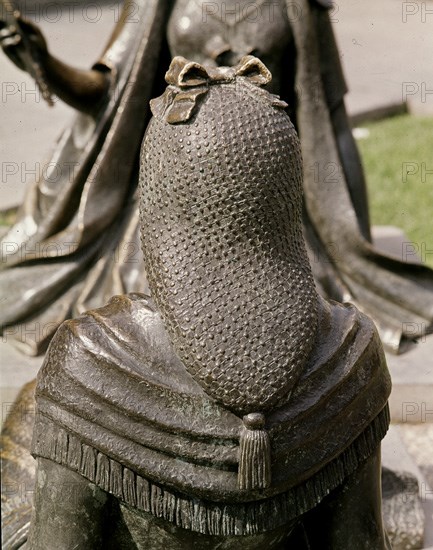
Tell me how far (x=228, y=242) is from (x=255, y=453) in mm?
323

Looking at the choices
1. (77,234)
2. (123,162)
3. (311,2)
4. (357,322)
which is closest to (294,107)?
(311,2)

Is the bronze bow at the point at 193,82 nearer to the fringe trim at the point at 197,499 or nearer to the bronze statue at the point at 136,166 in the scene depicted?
the fringe trim at the point at 197,499

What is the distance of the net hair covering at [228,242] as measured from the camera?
1.57m

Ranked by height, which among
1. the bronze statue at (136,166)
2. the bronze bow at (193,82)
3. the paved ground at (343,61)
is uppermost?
the bronze bow at (193,82)

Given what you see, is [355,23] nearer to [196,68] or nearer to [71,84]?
[71,84]

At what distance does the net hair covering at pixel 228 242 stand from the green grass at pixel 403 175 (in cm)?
424

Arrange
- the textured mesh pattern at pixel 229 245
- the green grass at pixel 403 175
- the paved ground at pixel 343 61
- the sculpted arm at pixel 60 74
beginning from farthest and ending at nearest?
the paved ground at pixel 343 61 → the green grass at pixel 403 175 → the sculpted arm at pixel 60 74 → the textured mesh pattern at pixel 229 245

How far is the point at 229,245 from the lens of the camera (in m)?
1.60

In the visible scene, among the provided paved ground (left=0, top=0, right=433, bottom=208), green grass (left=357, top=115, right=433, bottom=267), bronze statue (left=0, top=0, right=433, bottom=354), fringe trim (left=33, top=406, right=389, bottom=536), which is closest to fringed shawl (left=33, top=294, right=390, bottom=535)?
fringe trim (left=33, top=406, right=389, bottom=536)

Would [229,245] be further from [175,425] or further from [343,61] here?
[343,61]

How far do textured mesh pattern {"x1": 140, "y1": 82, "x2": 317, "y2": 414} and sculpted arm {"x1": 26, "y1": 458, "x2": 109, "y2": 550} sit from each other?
267 mm

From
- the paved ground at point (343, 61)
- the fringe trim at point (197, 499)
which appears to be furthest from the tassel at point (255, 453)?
the paved ground at point (343, 61)

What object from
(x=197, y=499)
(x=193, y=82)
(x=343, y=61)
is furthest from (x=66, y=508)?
(x=343, y=61)

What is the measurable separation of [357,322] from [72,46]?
30.5 ft
